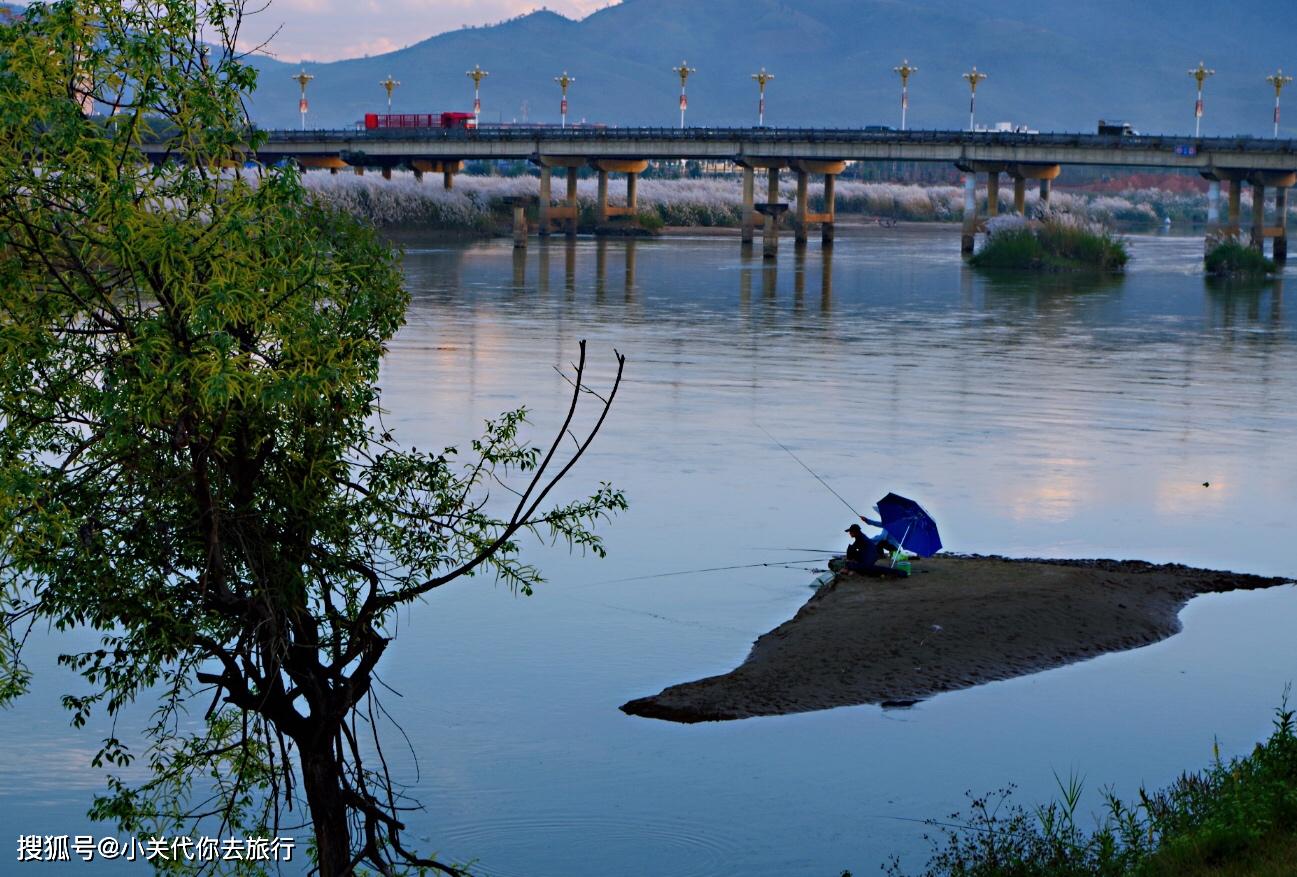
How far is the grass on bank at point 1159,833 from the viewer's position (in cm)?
1162

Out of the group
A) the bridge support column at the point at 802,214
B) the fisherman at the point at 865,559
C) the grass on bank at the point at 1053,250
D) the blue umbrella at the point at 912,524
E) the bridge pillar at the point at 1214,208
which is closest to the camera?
the blue umbrella at the point at 912,524

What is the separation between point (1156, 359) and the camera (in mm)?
47469

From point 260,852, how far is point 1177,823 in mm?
6257

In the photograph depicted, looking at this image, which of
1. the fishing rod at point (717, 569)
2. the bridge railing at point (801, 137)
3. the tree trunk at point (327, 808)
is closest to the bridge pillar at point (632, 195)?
the bridge railing at point (801, 137)

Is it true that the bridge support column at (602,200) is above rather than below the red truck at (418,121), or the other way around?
below

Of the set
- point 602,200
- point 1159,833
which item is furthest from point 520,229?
point 1159,833

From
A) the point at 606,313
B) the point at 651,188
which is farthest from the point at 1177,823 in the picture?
the point at 651,188

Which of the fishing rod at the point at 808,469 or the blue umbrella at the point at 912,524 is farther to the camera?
the fishing rod at the point at 808,469

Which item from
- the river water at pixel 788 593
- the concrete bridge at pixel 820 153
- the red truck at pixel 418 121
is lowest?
the river water at pixel 788 593

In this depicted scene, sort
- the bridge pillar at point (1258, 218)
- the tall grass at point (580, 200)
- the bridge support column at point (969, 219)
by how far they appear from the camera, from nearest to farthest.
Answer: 1. the bridge pillar at point (1258, 218)
2. the bridge support column at point (969, 219)
3. the tall grass at point (580, 200)

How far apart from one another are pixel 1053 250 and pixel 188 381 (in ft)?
281

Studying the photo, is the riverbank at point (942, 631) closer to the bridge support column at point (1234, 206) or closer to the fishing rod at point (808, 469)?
the fishing rod at point (808, 469)

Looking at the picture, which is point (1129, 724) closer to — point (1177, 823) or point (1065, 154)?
point (1177, 823)

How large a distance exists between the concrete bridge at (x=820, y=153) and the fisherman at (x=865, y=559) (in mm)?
74885
